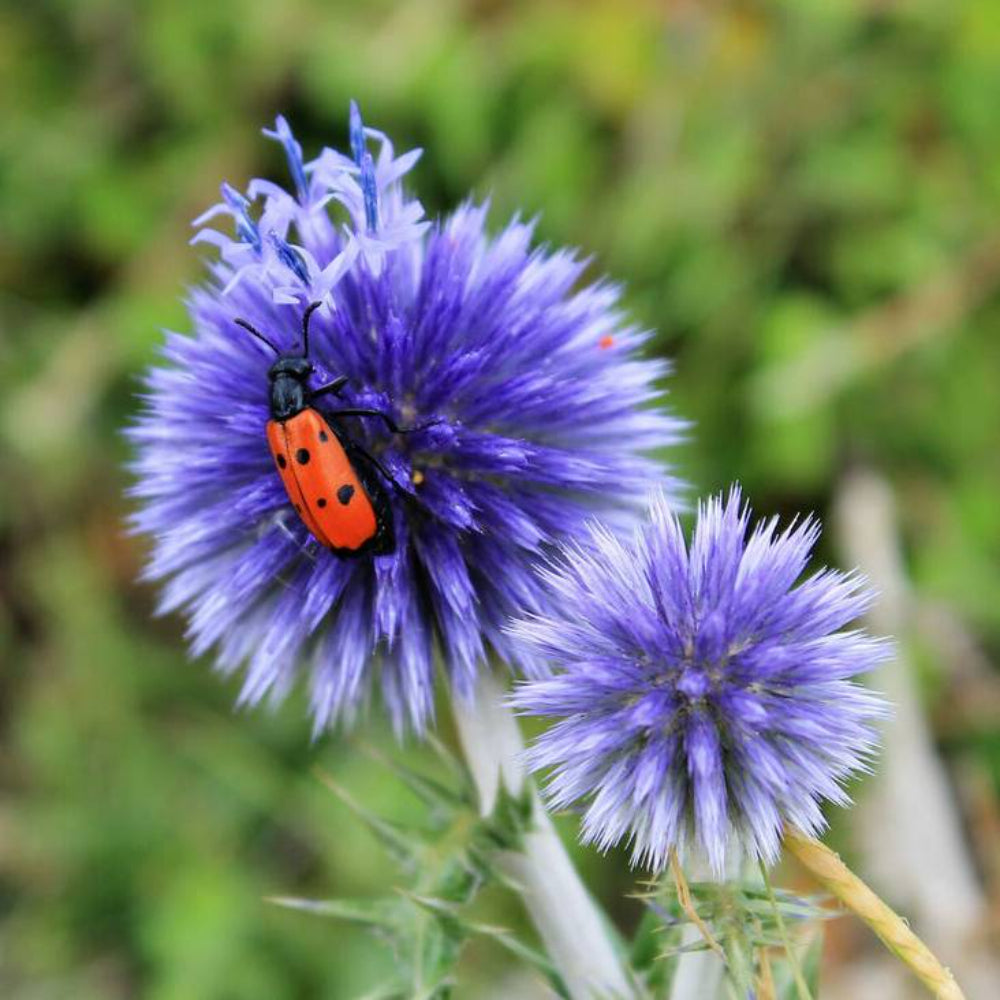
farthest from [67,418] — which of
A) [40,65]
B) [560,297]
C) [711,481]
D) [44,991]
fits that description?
[560,297]

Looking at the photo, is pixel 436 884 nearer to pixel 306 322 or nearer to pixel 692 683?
pixel 692 683

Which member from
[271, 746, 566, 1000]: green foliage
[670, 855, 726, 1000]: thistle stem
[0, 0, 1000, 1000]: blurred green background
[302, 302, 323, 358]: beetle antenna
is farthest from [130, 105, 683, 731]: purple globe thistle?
[0, 0, 1000, 1000]: blurred green background

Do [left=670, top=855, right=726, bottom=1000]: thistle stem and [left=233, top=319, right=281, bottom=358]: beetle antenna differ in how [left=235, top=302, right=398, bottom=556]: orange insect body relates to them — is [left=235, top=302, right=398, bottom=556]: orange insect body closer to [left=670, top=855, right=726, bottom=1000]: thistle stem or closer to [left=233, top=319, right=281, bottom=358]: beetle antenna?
[left=233, top=319, right=281, bottom=358]: beetle antenna

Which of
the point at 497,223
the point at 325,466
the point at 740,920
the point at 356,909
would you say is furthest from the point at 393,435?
the point at 497,223

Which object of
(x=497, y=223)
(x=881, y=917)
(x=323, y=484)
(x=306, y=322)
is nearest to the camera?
(x=881, y=917)

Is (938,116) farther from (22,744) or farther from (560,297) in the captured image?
(22,744)

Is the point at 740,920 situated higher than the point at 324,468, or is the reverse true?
the point at 324,468

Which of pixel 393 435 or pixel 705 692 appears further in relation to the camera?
pixel 393 435

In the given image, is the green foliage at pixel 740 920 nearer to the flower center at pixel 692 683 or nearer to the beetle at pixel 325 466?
the flower center at pixel 692 683
